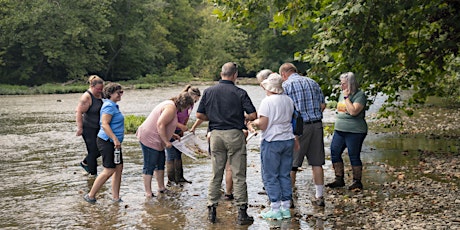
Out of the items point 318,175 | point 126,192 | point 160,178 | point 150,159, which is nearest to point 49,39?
point 126,192

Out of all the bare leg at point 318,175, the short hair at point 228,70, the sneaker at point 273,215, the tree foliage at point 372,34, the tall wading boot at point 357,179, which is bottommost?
the sneaker at point 273,215

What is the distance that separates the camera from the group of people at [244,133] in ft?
26.8

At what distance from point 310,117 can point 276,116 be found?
1098mm

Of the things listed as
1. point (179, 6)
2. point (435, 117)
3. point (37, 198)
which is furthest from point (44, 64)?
point (37, 198)

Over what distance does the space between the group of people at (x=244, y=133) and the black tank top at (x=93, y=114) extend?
0.02 meters

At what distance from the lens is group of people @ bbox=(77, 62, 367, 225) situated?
8156mm

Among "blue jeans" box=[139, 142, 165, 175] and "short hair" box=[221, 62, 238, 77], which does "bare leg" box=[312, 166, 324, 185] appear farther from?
"blue jeans" box=[139, 142, 165, 175]

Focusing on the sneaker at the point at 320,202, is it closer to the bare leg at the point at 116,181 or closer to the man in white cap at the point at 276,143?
the man in white cap at the point at 276,143

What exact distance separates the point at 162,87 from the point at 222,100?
51.5m

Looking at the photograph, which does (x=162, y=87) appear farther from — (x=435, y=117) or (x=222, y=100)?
(x=222, y=100)

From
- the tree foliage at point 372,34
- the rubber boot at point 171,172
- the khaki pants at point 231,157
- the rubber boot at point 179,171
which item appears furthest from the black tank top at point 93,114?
the khaki pants at point 231,157

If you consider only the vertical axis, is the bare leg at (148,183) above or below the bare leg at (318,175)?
below

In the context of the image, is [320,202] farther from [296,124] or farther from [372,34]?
[372,34]

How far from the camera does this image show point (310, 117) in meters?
9.02
